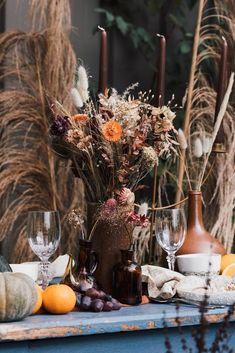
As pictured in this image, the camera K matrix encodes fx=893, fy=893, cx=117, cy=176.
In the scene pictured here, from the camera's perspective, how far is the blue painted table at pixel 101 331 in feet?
5.94

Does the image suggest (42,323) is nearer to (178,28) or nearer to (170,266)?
(170,266)

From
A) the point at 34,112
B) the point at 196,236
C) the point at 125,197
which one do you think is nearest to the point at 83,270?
the point at 125,197

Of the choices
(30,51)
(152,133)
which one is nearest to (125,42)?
(30,51)

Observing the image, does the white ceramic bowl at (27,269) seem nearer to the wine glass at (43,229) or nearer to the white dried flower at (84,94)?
the wine glass at (43,229)

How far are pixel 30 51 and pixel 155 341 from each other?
1.68 meters

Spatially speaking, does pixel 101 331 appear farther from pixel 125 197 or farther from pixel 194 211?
pixel 194 211

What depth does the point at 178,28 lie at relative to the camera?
385 centimetres

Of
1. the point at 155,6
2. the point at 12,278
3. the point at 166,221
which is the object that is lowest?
the point at 12,278

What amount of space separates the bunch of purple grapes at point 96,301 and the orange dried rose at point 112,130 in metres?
0.35

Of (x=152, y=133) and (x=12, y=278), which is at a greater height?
(x=152, y=133)

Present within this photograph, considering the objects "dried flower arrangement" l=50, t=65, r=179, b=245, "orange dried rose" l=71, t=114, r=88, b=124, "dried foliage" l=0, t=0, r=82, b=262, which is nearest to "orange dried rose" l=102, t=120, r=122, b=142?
"dried flower arrangement" l=50, t=65, r=179, b=245


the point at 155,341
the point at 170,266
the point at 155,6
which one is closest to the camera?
the point at 155,341

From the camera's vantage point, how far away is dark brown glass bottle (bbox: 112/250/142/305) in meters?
2.10

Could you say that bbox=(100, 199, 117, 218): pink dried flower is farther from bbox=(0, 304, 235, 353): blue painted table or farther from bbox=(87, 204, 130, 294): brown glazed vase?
bbox=(0, 304, 235, 353): blue painted table
